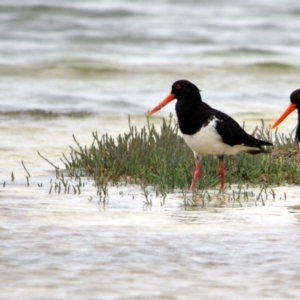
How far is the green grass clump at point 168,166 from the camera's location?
8805 mm

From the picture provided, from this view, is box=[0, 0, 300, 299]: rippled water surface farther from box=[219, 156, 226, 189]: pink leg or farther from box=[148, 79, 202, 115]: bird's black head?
box=[148, 79, 202, 115]: bird's black head

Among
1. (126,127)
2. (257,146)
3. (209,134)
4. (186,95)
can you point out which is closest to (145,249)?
(209,134)

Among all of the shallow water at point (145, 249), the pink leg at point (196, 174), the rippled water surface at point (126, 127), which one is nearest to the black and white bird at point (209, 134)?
the pink leg at point (196, 174)

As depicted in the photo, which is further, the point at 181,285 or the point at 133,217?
the point at 133,217

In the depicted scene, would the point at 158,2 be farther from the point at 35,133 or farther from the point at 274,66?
the point at 35,133

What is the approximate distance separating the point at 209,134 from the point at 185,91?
0.69m

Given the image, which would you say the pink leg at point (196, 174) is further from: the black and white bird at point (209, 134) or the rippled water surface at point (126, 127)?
the rippled water surface at point (126, 127)

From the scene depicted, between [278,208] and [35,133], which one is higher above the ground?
[35,133]

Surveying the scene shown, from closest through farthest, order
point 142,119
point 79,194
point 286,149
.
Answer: point 79,194 → point 286,149 → point 142,119

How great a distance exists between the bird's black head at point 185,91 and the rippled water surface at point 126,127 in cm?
116

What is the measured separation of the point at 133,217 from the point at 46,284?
1.95 meters

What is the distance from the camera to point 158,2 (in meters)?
35.1

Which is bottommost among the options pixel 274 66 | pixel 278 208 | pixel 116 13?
pixel 278 208

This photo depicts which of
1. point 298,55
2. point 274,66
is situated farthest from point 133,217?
point 298,55
